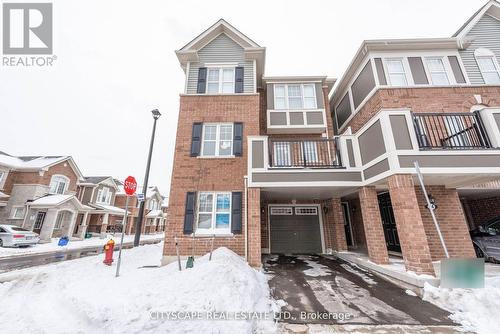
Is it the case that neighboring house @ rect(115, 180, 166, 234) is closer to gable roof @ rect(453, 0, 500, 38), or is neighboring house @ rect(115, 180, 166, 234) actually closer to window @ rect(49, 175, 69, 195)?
window @ rect(49, 175, 69, 195)

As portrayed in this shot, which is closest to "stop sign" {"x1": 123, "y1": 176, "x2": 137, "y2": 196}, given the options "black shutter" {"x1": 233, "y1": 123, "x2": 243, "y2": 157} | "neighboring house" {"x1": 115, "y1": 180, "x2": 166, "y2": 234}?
"black shutter" {"x1": 233, "y1": 123, "x2": 243, "y2": 157}

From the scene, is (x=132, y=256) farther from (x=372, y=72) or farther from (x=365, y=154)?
(x=372, y=72)

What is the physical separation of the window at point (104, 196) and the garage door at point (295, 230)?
91.2 ft

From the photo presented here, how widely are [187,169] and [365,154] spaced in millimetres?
7620

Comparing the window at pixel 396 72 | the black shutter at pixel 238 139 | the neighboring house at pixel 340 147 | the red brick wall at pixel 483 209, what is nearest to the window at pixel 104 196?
the neighboring house at pixel 340 147

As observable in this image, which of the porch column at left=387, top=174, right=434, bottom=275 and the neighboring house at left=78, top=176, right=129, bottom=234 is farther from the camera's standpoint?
the neighboring house at left=78, top=176, right=129, bottom=234

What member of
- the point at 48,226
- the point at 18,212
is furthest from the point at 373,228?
the point at 18,212

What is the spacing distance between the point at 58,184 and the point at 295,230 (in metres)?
27.2

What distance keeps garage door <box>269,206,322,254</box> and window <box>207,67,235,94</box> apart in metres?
7.09

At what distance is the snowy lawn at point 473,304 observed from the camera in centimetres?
381

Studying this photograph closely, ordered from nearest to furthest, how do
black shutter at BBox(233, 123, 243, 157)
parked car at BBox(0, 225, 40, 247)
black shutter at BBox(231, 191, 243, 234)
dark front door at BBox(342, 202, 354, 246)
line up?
black shutter at BBox(231, 191, 243, 234)
black shutter at BBox(233, 123, 243, 157)
dark front door at BBox(342, 202, 354, 246)
parked car at BBox(0, 225, 40, 247)

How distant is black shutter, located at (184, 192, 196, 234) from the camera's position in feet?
27.7

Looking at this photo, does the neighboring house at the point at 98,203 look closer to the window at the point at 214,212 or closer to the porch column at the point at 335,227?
the window at the point at 214,212

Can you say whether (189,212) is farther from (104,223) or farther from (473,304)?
(104,223)
